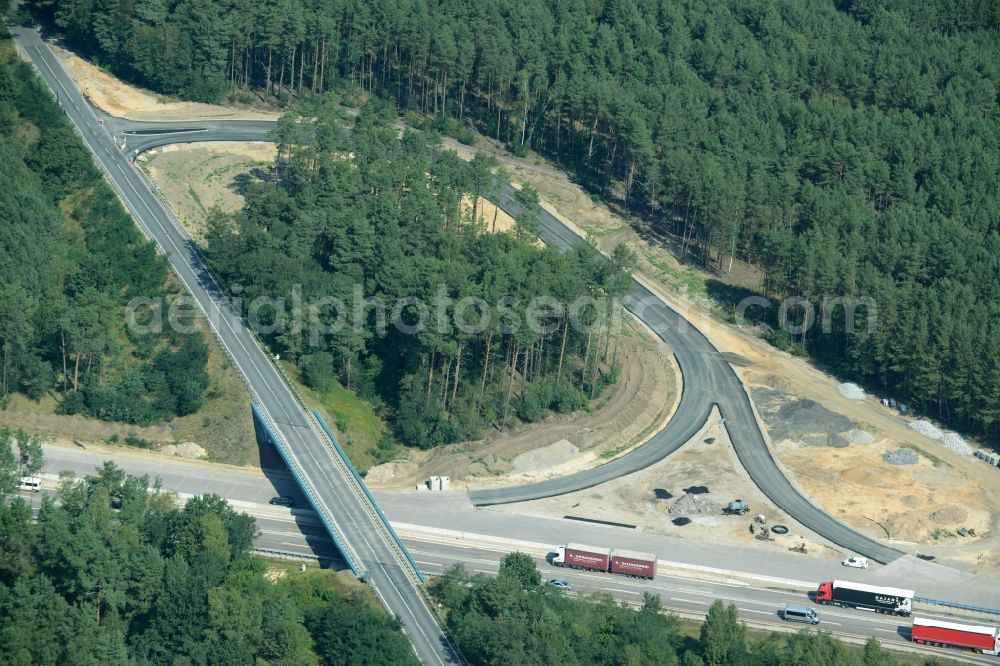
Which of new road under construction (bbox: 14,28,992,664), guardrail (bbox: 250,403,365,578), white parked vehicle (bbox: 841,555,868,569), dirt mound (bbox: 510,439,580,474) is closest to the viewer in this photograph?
guardrail (bbox: 250,403,365,578)

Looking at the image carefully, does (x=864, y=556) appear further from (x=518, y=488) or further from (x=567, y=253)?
(x=567, y=253)

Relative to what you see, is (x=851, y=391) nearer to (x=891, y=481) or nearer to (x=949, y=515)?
(x=891, y=481)

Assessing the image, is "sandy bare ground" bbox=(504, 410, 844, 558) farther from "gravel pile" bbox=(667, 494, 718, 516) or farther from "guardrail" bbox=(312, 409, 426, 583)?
"guardrail" bbox=(312, 409, 426, 583)

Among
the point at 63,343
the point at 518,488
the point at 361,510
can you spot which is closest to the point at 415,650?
the point at 361,510

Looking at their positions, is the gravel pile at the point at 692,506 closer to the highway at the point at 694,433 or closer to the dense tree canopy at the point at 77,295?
the highway at the point at 694,433

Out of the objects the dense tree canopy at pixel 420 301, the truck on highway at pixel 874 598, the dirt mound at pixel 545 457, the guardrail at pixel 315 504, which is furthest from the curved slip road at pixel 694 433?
the guardrail at pixel 315 504

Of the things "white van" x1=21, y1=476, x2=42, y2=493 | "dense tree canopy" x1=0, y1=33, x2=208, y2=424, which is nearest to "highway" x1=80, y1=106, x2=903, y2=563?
"dense tree canopy" x1=0, y1=33, x2=208, y2=424

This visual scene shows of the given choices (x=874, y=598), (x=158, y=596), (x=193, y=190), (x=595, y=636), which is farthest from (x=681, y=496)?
(x=193, y=190)
